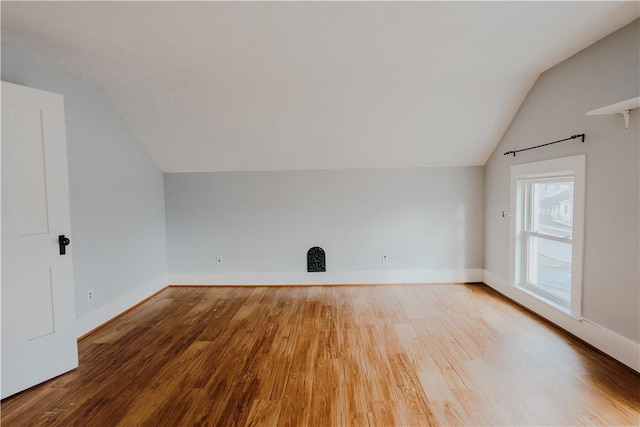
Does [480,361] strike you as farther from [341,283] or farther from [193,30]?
[193,30]

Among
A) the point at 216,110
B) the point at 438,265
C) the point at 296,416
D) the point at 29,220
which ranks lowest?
the point at 296,416

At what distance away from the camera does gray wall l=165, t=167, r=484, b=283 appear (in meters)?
4.34

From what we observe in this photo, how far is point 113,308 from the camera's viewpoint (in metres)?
3.32

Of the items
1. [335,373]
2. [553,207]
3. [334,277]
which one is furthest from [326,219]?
[553,207]

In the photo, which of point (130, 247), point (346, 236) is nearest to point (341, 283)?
point (346, 236)

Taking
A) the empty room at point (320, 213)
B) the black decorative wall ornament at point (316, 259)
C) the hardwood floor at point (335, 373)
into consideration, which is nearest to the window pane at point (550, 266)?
the empty room at point (320, 213)

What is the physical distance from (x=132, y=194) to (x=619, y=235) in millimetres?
4588

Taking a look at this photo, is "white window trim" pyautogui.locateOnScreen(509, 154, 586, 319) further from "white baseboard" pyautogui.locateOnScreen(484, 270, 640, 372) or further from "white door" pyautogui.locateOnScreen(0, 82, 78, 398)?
"white door" pyautogui.locateOnScreen(0, 82, 78, 398)

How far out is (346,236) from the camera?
14.5ft

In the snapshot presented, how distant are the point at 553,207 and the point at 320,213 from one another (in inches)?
104

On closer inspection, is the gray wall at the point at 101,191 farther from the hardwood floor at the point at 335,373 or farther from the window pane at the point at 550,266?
the window pane at the point at 550,266

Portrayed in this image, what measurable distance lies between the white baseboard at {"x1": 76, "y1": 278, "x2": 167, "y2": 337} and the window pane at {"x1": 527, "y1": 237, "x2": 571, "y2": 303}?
4459mm

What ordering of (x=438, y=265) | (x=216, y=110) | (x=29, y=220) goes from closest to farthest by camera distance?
(x=29, y=220), (x=216, y=110), (x=438, y=265)

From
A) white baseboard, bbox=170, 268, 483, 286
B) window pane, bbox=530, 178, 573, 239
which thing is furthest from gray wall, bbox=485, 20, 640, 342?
white baseboard, bbox=170, 268, 483, 286
